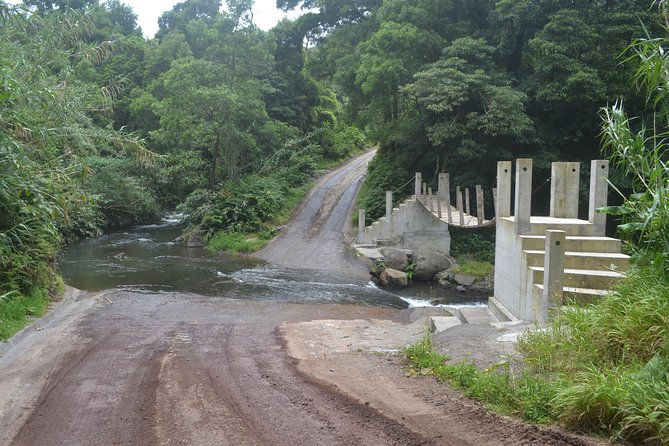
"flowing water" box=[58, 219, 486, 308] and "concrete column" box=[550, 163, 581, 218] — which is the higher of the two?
"concrete column" box=[550, 163, 581, 218]

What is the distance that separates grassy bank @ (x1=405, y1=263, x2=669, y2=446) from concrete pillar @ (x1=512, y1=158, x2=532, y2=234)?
11.6 feet

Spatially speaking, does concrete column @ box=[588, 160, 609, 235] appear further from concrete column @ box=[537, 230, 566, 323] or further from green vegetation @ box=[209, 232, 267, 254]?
green vegetation @ box=[209, 232, 267, 254]

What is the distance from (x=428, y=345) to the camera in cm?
606

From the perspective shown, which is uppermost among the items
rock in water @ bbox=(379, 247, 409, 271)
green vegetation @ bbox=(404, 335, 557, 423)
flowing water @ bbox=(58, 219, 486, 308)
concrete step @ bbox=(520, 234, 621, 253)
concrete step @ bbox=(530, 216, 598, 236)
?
concrete step @ bbox=(530, 216, 598, 236)

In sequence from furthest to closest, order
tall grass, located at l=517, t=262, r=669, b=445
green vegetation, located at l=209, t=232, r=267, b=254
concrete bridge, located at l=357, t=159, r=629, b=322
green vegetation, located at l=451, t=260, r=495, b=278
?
green vegetation, located at l=209, t=232, r=267, b=254
green vegetation, located at l=451, t=260, r=495, b=278
concrete bridge, located at l=357, t=159, r=629, b=322
tall grass, located at l=517, t=262, r=669, b=445

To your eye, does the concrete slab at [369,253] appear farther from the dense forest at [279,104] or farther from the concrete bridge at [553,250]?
the concrete bridge at [553,250]

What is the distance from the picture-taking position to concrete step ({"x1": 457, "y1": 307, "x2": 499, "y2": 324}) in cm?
859

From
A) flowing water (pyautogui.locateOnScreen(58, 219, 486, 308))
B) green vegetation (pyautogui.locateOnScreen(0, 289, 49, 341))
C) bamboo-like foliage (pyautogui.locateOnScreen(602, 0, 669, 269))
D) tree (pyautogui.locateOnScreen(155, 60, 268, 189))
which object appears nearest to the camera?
bamboo-like foliage (pyautogui.locateOnScreen(602, 0, 669, 269))

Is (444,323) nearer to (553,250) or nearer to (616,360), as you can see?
(553,250)

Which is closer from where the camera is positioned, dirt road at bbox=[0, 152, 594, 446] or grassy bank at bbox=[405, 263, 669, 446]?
grassy bank at bbox=[405, 263, 669, 446]

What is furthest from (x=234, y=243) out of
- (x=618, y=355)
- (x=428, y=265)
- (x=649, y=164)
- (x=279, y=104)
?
(x=618, y=355)

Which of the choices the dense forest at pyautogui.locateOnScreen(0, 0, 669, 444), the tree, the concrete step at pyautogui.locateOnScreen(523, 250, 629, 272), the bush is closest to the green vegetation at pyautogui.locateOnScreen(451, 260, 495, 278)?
the dense forest at pyautogui.locateOnScreen(0, 0, 669, 444)

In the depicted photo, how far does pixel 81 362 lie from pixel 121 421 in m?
2.36

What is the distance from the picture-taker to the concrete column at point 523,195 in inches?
336
